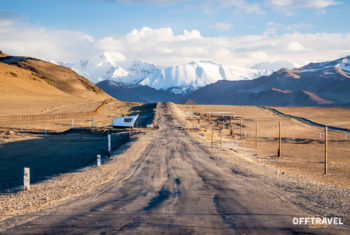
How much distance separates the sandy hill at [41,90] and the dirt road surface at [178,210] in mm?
72523

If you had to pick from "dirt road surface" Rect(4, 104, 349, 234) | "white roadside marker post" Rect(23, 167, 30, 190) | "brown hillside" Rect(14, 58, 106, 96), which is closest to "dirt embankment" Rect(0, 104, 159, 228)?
"white roadside marker post" Rect(23, 167, 30, 190)

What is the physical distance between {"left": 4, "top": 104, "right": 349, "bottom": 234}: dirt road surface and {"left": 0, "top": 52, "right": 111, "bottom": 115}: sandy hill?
2855 inches

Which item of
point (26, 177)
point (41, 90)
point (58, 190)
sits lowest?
point (58, 190)

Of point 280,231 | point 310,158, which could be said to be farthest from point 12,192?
point 310,158

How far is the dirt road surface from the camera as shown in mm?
8242

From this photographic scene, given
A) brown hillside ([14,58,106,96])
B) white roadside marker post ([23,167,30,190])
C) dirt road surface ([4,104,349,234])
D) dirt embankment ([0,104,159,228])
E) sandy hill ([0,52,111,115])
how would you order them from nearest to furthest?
dirt road surface ([4,104,349,234]), dirt embankment ([0,104,159,228]), white roadside marker post ([23,167,30,190]), sandy hill ([0,52,111,115]), brown hillside ([14,58,106,96])

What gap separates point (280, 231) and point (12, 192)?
1020 cm

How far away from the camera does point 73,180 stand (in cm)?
1477

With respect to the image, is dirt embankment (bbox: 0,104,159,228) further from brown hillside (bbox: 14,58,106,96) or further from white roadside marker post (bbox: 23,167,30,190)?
brown hillside (bbox: 14,58,106,96)

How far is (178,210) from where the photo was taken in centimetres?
987

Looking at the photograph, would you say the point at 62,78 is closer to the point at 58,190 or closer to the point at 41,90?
the point at 41,90

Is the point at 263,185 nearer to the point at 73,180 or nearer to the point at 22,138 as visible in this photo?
the point at 73,180

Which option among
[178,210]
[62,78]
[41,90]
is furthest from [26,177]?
[62,78]

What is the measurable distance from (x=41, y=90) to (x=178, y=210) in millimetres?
135362
